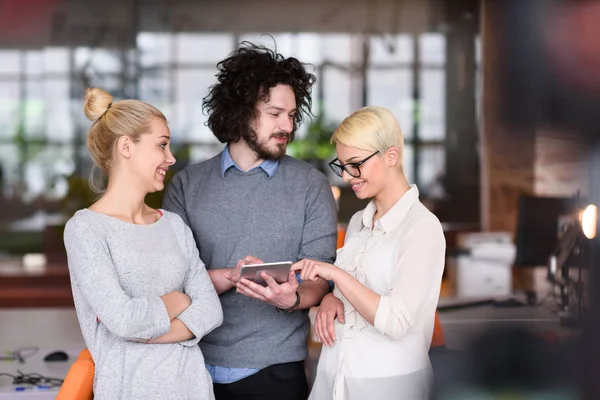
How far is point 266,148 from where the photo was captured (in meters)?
2.94

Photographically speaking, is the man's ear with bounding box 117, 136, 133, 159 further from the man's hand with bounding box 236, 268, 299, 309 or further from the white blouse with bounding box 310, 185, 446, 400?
the white blouse with bounding box 310, 185, 446, 400

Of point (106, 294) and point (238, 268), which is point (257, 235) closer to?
point (238, 268)

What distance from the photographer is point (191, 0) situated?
1070cm

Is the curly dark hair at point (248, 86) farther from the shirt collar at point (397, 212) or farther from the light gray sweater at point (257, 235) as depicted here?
the shirt collar at point (397, 212)

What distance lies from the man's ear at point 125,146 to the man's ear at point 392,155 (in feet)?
2.67

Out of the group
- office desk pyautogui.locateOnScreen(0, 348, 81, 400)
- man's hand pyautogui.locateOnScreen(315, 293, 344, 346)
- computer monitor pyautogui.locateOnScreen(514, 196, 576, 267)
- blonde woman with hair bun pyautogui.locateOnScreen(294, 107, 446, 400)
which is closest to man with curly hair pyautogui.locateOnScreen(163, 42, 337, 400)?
man's hand pyautogui.locateOnScreen(315, 293, 344, 346)

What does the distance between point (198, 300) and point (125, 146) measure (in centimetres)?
54

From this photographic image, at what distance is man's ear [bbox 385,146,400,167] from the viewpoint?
2.61m

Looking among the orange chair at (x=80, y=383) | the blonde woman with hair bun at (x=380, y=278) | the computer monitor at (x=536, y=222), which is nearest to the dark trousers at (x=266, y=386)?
the blonde woman with hair bun at (x=380, y=278)

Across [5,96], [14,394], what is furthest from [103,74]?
[14,394]

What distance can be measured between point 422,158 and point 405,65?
1228 millimetres

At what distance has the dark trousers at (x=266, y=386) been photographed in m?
2.86

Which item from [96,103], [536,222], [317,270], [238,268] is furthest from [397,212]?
[536,222]

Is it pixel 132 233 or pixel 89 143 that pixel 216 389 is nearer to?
pixel 132 233
